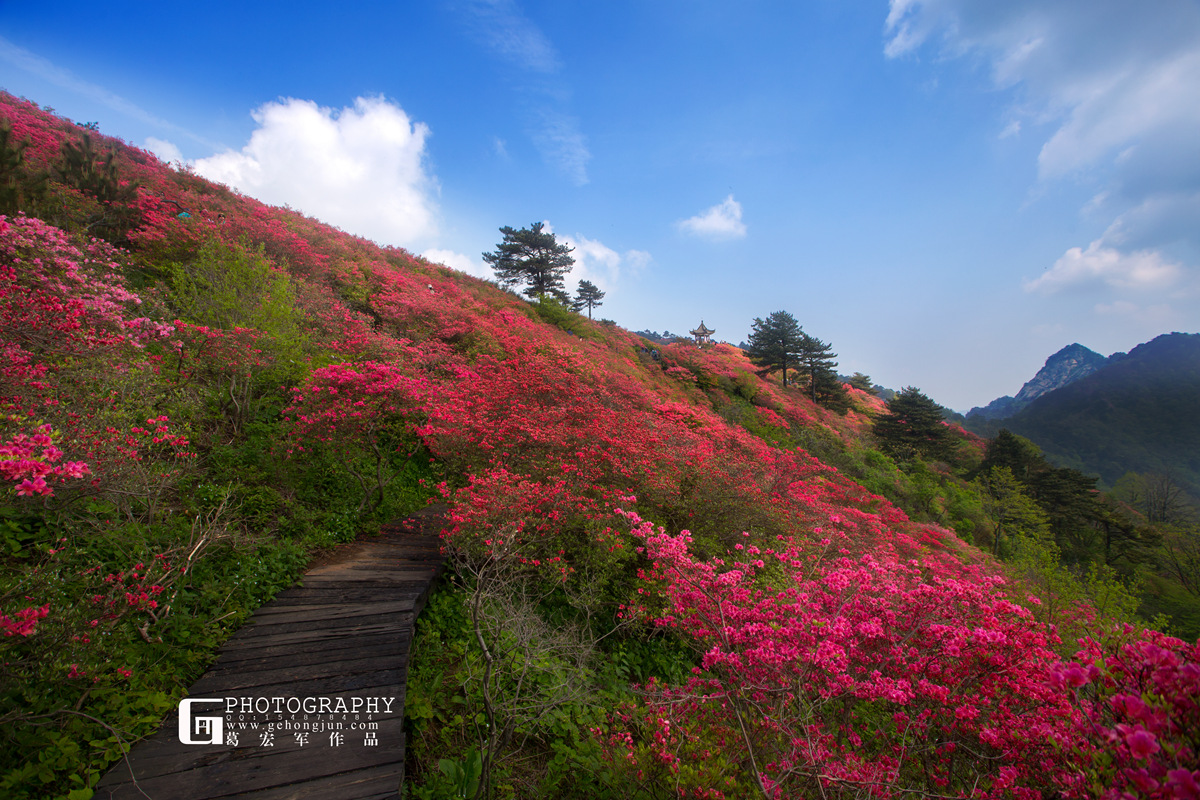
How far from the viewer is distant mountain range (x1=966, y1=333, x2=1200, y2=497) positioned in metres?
52.2

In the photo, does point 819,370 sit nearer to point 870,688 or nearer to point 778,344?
point 778,344

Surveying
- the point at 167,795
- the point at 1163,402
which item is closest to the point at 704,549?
the point at 167,795

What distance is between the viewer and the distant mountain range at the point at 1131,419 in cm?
5219

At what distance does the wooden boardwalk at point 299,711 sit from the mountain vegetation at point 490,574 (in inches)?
10.4

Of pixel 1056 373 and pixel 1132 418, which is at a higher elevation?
pixel 1056 373

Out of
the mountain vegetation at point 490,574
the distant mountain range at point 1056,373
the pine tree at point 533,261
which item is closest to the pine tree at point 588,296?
the pine tree at point 533,261

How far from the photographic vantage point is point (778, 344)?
30.4 meters

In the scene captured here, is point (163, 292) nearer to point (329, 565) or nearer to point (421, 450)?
point (421, 450)

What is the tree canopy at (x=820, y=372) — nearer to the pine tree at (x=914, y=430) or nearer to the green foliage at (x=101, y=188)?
the pine tree at (x=914, y=430)

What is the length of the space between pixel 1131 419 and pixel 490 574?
97.6 meters

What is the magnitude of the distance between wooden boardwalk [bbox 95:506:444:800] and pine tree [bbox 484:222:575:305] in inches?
895

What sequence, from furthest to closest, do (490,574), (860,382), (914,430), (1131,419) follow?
(1131,419), (860,382), (914,430), (490,574)

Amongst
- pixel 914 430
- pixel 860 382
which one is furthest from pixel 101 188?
pixel 860 382

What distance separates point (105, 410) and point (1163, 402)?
10634cm
